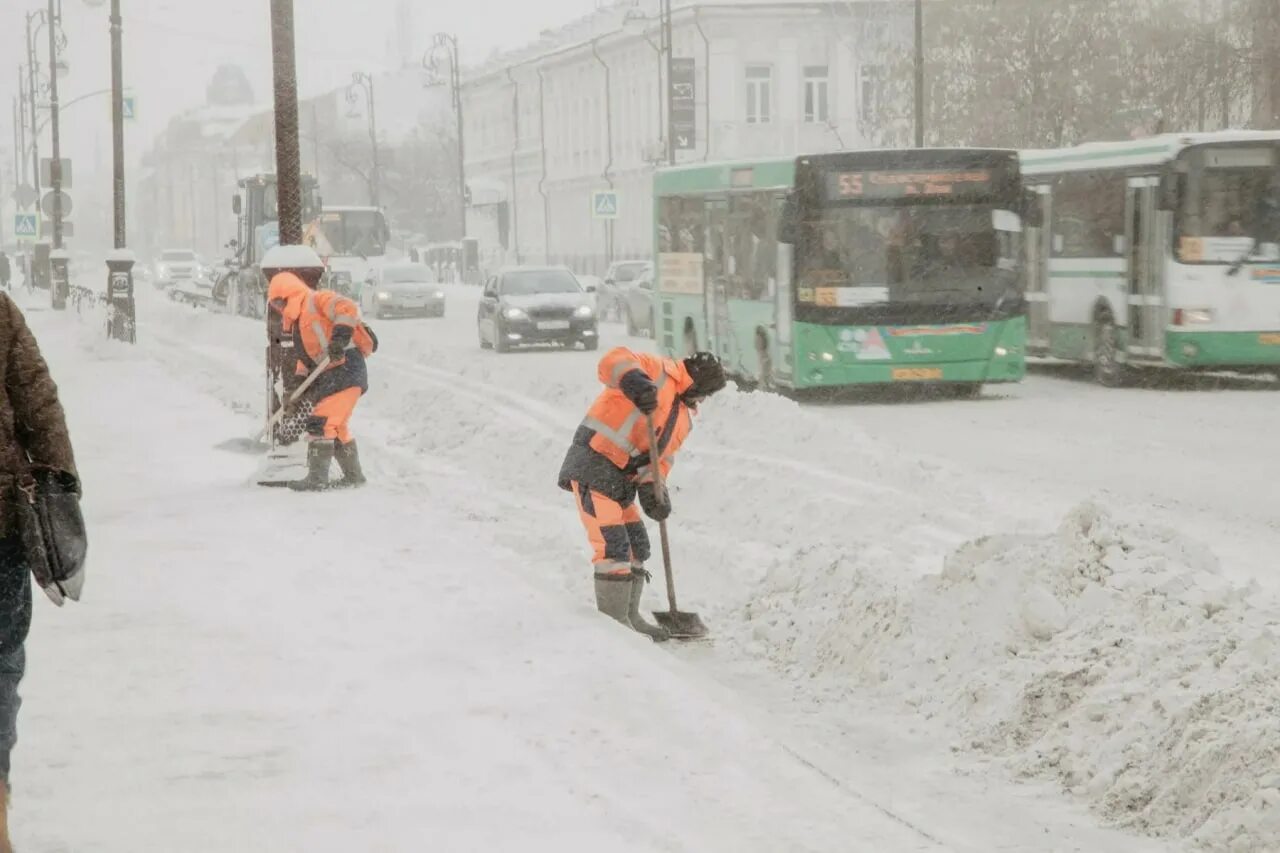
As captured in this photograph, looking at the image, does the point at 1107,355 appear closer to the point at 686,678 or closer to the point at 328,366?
the point at 328,366

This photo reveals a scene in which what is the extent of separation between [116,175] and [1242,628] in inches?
1271

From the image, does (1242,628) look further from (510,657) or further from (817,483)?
(817,483)

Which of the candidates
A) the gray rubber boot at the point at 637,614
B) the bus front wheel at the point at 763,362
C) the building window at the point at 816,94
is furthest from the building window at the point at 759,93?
the gray rubber boot at the point at 637,614

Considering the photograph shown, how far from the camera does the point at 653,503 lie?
371 inches

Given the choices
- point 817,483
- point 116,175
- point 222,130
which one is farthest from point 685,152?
point 222,130

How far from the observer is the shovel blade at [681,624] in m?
9.83

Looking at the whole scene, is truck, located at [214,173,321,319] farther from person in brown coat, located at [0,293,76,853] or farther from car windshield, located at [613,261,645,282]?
person in brown coat, located at [0,293,76,853]

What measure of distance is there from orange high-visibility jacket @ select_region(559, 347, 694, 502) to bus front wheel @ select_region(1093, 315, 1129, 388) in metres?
15.5

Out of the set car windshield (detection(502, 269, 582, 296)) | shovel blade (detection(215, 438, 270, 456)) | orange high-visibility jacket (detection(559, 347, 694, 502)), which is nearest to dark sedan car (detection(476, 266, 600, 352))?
car windshield (detection(502, 269, 582, 296))

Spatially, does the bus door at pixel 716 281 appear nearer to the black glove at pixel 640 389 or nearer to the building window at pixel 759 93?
the black glove at pixel 640 389

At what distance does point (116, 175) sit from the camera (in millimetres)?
37062

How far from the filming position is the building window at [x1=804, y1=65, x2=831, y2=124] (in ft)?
233

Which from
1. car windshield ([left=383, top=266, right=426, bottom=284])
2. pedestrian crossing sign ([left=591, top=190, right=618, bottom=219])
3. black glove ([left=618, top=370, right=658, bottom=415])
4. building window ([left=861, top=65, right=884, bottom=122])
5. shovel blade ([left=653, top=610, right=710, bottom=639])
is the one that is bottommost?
shovel blade ([left=653, top=610, right=710, bottom=639])

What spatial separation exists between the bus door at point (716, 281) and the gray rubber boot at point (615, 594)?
15.0 metres
